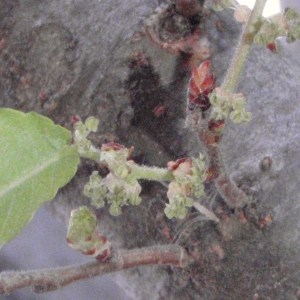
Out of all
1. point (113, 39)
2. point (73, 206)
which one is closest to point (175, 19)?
point (113, 39)

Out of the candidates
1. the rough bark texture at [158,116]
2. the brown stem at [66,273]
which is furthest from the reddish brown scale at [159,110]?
the brown stem at [66,273]

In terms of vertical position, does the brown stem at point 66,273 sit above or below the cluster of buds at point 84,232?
below

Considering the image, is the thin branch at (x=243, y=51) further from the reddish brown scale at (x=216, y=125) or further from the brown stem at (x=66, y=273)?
the brown stem at (x=66, y=273)

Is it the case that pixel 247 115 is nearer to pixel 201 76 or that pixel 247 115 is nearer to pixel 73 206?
pixel 201 76

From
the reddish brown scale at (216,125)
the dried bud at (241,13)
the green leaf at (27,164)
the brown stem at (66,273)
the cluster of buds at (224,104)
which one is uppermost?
the dried bud at (241,13)

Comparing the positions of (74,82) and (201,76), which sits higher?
(201,76)

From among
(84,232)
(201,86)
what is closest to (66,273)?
(84,232)

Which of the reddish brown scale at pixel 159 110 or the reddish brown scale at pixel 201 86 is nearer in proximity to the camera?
the reddish brown scale at pixel 201 86
